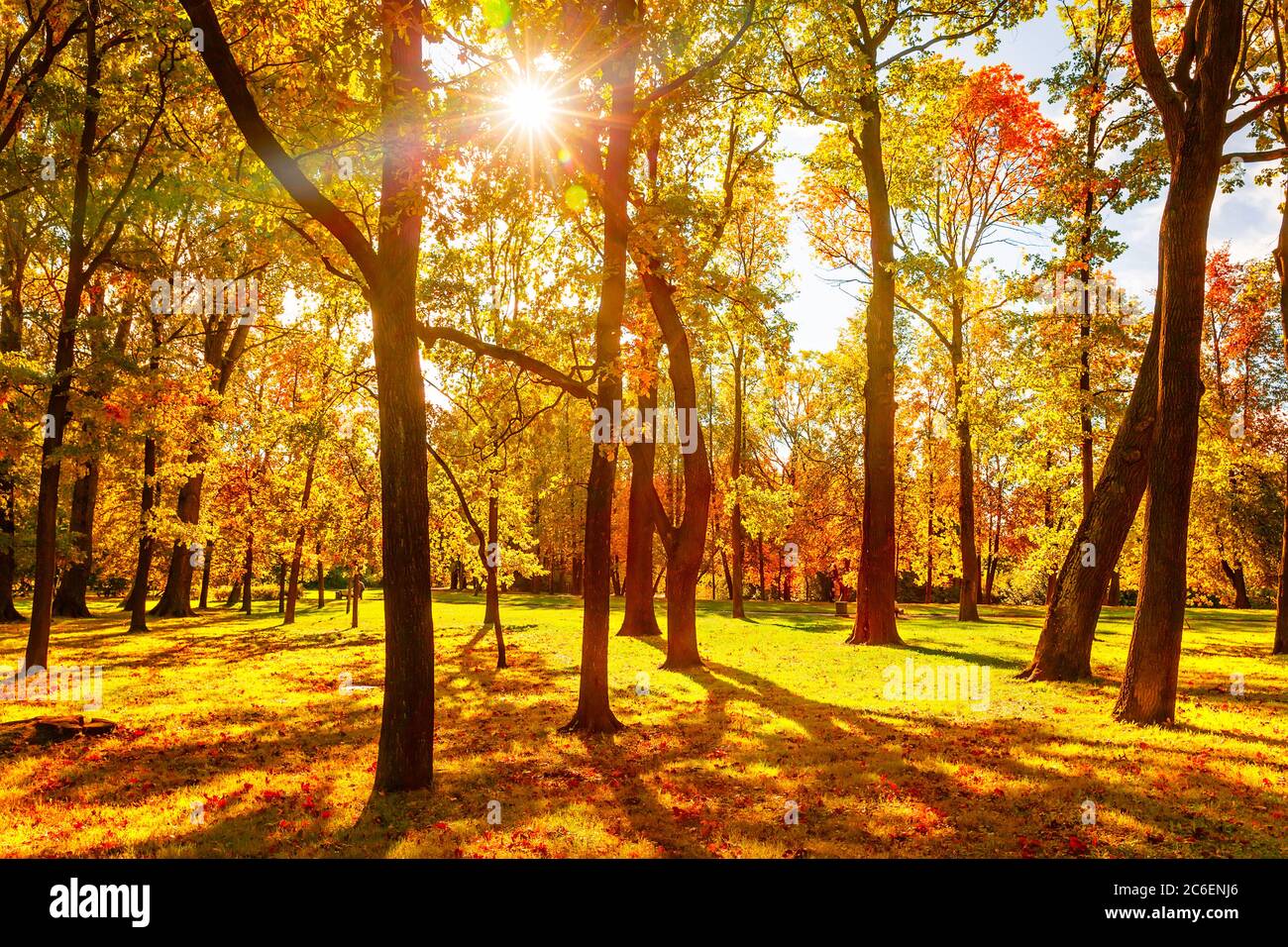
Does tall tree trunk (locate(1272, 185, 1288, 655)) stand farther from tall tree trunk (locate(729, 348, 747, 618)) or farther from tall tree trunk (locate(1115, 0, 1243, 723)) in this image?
tall tree trunk (locate(729, 348, 747, 618))

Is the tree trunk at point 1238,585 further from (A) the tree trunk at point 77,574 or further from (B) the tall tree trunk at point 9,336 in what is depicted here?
(A) the tree trunk at point 77,574

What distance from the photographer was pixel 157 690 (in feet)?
48.3

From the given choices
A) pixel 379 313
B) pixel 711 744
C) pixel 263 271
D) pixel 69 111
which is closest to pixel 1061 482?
pixel 711 744

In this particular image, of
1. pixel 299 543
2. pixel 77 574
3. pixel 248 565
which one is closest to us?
pixel 299 543

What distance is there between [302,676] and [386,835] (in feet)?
37.7

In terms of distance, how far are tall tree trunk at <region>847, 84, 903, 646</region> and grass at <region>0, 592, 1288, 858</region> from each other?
9.45 feet

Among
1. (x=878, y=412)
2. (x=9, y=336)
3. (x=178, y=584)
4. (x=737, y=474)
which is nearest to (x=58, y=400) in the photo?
(x=9, y=336)

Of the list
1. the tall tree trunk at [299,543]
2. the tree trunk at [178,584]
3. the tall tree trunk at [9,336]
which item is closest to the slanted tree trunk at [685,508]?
the tall tree trunk at [299,543]

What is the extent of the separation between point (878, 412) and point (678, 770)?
43.5 ft

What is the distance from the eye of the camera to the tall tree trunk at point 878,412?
63.7 ft

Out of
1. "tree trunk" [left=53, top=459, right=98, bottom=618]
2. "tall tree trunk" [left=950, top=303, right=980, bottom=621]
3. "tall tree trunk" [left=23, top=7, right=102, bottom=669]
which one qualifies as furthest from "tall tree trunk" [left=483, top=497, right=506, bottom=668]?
"tall tree trunk" [left=950, top=303, right=980, bottom=621]

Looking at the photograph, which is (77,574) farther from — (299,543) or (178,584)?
(299,543)

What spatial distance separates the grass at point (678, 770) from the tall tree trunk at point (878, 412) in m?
2.88

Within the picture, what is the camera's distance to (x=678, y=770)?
912 centimetres
